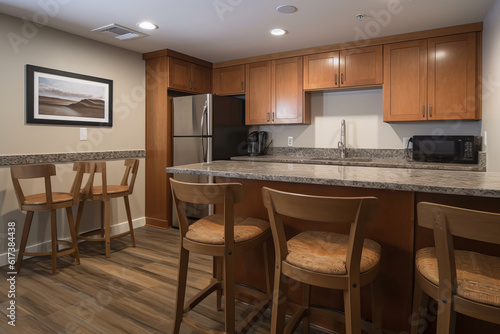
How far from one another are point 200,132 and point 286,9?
5.85ft

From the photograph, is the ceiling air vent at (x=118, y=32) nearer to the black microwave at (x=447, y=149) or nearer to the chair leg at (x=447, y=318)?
the black microwave at (x=447, y=149)

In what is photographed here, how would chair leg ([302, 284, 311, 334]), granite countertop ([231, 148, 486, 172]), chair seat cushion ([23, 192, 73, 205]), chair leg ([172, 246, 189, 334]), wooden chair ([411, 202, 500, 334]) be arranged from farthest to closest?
granite countertop ([231, 148, 486, 172])
chair seat cushion ([23, 192, 73, 205])
chair leg ([302, 284, 311, 334])
chair leg ([172, 246, 189, 334])
wooden chair ([411, 202, 500, 334])

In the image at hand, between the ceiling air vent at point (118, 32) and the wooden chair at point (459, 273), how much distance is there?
310 centimetres

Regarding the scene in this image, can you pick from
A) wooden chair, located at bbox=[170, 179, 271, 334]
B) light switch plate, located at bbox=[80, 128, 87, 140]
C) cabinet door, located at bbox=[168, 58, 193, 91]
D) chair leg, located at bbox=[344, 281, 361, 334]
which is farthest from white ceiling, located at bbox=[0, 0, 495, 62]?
chair leg, located at bbox=[344, 281, 361, 334]

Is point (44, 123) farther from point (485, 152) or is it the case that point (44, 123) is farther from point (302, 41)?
point (485, 152)

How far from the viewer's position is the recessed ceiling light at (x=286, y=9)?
2.77m

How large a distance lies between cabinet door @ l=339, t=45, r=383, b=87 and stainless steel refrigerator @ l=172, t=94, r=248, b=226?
1.46 m

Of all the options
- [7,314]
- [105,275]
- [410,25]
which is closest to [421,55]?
[410,25]

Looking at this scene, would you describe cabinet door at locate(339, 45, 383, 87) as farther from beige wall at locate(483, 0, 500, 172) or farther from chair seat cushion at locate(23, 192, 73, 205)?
chair seat cushion at locate(23, 192, 73, 205)

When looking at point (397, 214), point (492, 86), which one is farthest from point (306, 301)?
point (492, 86)

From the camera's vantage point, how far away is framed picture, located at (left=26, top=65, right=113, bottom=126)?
3129 mm

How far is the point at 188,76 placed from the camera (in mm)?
4328

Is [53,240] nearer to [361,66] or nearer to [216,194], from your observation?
[216,194]

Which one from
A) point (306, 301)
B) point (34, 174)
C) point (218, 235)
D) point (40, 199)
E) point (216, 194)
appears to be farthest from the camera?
point (40, 199)
